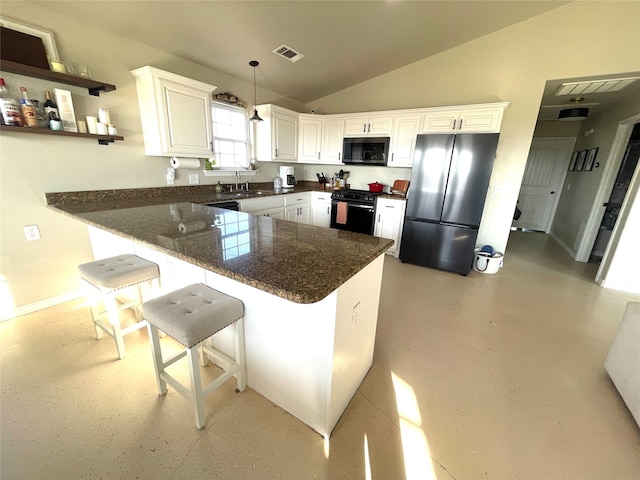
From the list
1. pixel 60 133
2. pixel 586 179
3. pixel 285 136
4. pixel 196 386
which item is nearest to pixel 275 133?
pixel 285 136

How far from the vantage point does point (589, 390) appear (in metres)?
1.64

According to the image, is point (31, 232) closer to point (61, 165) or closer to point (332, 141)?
point (61, 165)

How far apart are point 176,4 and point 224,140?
5.29 feet

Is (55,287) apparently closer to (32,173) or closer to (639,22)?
(32,173)

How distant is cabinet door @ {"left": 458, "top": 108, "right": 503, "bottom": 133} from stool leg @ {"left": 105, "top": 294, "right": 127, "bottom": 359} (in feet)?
13.4

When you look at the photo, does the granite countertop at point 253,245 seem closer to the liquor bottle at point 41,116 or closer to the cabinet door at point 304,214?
the liquor bottle at point 41,116

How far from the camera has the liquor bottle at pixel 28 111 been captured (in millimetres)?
1864

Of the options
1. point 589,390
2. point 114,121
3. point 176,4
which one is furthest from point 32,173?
point 589,390

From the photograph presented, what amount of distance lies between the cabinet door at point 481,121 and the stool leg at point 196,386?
12.6 feet

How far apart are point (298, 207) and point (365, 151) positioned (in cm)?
142

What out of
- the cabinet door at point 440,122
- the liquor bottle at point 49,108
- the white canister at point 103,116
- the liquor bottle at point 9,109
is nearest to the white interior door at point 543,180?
the cabinet door at point 440,122

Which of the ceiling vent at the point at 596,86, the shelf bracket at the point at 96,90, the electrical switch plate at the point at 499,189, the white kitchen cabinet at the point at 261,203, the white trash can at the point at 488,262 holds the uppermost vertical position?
the ceiling vent at the point at 596,86

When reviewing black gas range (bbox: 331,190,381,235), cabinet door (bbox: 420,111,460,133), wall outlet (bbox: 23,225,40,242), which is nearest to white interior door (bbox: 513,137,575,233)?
cabinet door (bbox: 420,111,460,133)

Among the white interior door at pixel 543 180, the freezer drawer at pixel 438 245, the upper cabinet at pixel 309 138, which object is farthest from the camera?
the white interior door at pixel 543 180
